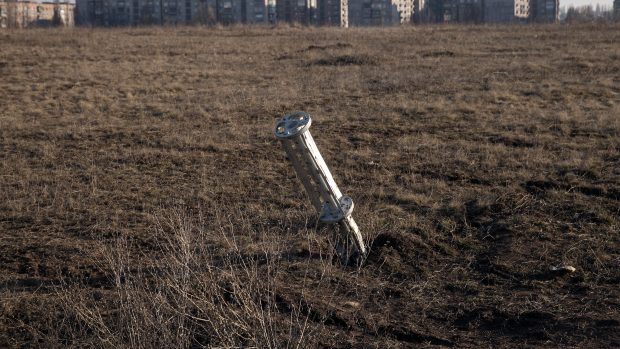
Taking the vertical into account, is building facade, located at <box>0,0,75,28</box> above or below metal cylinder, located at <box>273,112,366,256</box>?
above

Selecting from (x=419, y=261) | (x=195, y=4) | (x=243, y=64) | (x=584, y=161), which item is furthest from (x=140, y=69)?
(x=195, y=4)

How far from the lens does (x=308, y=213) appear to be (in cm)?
668

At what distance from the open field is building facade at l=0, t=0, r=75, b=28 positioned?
38317 millimetres

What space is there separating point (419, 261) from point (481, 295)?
2.26 feet

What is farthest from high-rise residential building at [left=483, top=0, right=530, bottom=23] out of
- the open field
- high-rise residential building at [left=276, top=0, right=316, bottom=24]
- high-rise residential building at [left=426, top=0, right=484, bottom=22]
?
the open field

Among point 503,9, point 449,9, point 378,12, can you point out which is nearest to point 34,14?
point 378,12

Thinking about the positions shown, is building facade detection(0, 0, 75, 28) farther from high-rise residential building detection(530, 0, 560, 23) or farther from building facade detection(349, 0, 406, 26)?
high-rise residential building detection(530, 0, 560, 23)

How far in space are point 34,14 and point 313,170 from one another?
8262 centimetres

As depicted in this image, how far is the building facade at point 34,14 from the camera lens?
52.1 meters

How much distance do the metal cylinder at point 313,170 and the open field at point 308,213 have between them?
1.08ft

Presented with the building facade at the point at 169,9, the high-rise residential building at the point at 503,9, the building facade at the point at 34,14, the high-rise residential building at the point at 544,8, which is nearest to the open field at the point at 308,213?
the building facade at the point at 34,14

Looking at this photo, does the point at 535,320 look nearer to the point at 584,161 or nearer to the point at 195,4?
the point at 584,161

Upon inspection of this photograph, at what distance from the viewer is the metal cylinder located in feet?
15.8

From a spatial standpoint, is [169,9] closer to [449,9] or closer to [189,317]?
[449,9]
